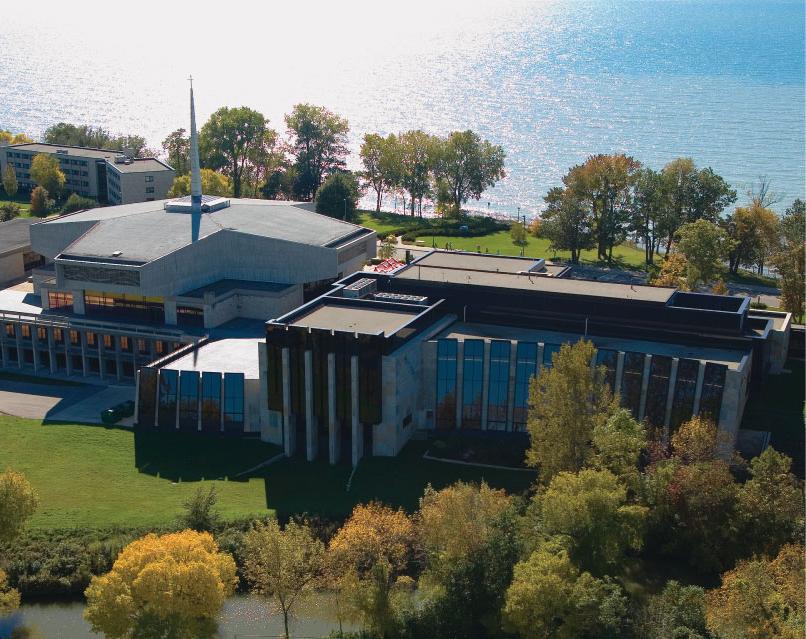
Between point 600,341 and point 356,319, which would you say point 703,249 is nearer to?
point 600,341

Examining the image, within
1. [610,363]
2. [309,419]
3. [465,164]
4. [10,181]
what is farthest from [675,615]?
[10,181]

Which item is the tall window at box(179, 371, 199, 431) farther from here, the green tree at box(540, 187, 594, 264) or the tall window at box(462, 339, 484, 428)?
the green tree at box(540, 187, 594, 264)

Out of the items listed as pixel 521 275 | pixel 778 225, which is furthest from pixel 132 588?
pixel 778 225

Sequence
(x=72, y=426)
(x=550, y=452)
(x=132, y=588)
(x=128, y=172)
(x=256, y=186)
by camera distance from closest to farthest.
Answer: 1. (x=132, y=588)
2. (x=550, y=452)
3. (x=72, y=426)
4. (x=128, y=172)
5. (x=256, y=186)

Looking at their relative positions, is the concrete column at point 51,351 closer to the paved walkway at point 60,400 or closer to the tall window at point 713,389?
the paved walkway at point 60,400

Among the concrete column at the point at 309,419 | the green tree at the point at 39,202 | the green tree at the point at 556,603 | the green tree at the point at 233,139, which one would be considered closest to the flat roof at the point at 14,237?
the green tree at the point at 39,202

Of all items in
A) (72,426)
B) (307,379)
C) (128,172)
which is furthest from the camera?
(128,172)

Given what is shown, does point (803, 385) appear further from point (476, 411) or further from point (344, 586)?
point (344, 586)
